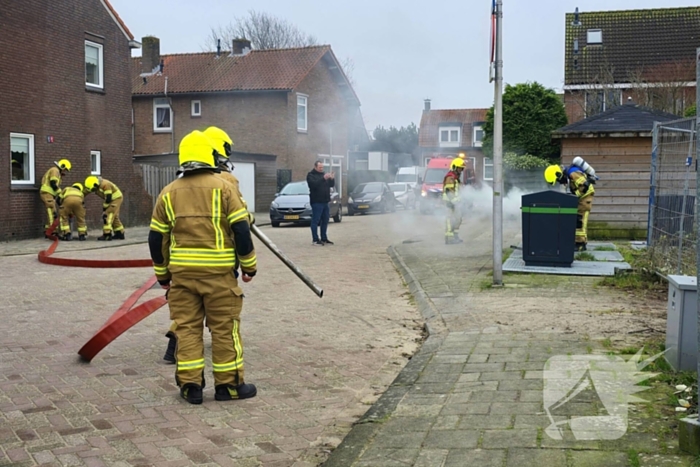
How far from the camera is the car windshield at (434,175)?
3578 cm

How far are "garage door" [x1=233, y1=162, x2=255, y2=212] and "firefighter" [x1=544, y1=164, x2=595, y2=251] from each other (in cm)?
2072

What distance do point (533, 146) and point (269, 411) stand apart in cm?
3113

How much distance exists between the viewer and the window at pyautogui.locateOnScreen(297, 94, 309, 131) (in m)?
37.6

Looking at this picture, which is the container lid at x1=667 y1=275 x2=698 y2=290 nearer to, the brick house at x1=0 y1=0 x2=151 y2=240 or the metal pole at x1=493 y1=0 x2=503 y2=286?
the metal pole at x1=493 y1=0 x2=503 y2=286

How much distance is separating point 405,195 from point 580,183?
26.7 metres

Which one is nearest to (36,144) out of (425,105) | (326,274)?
(326,274)

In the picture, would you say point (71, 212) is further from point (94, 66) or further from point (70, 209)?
point (94, 66)

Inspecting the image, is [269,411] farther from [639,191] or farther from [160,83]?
[160,83]

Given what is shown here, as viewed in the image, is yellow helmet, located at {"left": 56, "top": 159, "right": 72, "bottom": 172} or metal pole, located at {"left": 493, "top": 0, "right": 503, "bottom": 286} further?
yellow helmet, located at {"left": 56, "top": 159, "right": 72, "bottom": 172}

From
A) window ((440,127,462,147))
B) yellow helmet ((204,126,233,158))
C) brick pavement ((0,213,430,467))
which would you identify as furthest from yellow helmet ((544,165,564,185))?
window ((440,127,462,147))

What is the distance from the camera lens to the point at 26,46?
20.2 meters

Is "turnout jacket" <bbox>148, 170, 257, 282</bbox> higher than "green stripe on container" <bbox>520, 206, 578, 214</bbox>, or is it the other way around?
"turnout jacket" <bbox>148, 170, 257, 282</bbox>
